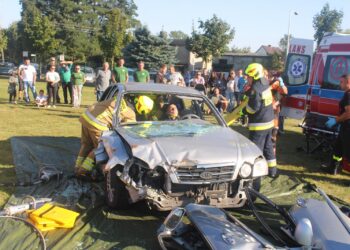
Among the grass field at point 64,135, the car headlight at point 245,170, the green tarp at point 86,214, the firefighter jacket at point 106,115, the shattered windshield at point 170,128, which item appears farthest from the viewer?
the grass field at point 64,135

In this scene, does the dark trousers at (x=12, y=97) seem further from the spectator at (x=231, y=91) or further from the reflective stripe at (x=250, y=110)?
the reflective stripe at (x=250, y=110)

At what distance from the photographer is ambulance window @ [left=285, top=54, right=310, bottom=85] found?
1107 centimetres

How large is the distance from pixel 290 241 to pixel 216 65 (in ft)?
156

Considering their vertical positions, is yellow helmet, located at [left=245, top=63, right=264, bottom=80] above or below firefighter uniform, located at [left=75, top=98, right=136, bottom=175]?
above

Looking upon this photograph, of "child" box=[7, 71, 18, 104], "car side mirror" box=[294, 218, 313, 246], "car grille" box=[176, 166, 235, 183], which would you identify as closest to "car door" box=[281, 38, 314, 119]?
"car grille" box=[176, 166, 235, 183]

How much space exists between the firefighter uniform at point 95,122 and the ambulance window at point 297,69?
21.8ft

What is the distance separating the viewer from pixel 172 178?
14.4 ft

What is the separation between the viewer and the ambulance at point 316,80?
369 inches

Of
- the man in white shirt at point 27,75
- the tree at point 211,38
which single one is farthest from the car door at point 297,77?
the tree at point 211,38

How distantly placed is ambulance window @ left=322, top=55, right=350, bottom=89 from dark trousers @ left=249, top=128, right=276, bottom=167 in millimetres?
3698

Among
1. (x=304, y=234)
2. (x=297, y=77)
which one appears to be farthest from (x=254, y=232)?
(x=297, y=77)

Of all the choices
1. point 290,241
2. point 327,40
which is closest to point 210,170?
point 290,241

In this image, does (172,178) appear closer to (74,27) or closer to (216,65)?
(216,65)

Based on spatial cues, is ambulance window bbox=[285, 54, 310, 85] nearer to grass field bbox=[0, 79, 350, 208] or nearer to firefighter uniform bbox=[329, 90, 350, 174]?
grass field bbox=[0, 79, 350, 208]
